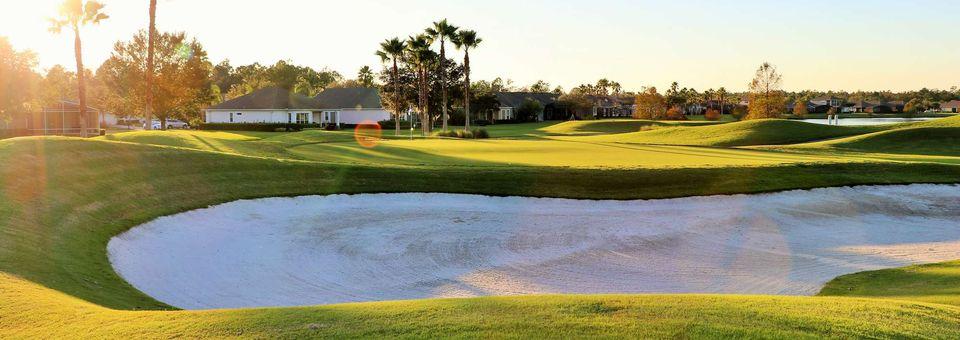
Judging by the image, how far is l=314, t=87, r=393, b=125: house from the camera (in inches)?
3858

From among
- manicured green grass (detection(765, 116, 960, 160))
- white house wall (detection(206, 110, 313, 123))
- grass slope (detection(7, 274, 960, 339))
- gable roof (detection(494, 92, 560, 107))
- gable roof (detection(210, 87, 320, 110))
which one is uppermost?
gable roof (detection(494, 92, 560, 107))

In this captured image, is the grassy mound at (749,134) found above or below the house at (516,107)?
below

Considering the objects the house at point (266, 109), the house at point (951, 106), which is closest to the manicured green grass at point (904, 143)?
the house at point (266, 109)

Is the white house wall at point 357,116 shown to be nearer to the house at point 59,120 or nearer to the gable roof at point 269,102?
the gable roof at point 269,102

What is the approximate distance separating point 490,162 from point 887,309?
22.6 m

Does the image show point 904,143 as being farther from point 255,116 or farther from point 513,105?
point 513,105

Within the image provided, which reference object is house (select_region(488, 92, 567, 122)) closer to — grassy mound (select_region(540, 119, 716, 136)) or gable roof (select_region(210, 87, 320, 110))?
gable roof (select_region(210, 87, 320, 110))

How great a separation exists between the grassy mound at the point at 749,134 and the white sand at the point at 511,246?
29.5 meters

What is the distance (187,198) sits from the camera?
17594mm

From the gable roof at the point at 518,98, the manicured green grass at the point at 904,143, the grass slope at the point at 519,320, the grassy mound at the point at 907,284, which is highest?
the gable roof at the point at 518,98

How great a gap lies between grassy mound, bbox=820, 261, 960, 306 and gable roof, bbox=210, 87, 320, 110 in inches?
3403

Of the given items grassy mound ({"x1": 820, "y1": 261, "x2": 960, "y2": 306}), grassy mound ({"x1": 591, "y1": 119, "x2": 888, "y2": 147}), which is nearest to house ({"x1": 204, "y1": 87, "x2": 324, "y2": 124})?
grassy mound ({"x1": 591, "y1": 119, "x2": 888, "y2": 147})

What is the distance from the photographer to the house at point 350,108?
322ft

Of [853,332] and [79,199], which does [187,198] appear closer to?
[79,199]
